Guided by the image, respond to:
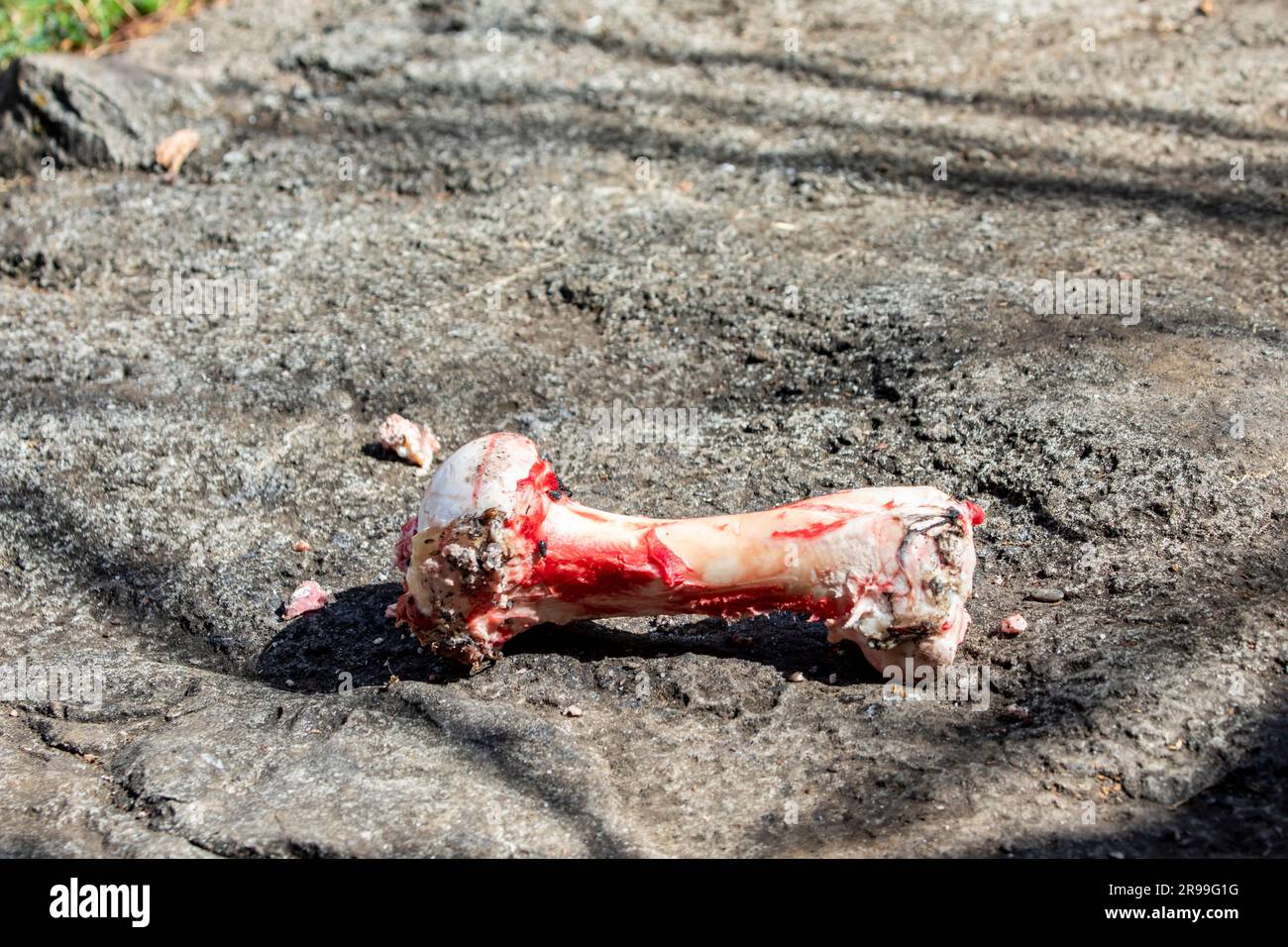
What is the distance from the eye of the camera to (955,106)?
5.09 metres

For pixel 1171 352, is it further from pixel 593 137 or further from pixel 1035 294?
pixel 593 137

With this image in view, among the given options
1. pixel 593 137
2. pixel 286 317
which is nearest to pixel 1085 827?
pixel 286 317

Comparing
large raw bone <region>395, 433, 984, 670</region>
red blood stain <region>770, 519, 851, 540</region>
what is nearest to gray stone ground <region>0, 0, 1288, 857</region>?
large raw bone <region>395, 433, 984, 670</region>

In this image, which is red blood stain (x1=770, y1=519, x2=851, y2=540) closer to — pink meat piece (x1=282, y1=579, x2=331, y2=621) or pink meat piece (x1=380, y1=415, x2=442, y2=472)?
pink meat piece (x1=282, y1=579, x2=331, y2=621)

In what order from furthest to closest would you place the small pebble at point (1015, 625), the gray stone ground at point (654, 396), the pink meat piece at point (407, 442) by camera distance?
1. the pink meat piece at point (407, 442)
2. the small pebble at point (1015, 625)
3. the gray stone ground at point (654, 396)

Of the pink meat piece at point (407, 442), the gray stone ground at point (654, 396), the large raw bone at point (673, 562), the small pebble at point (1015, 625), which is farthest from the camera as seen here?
the pink meat piece at point (407, 442)
